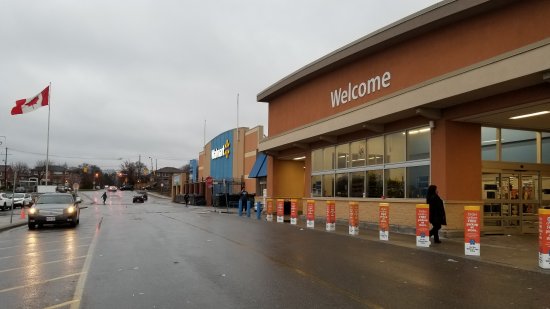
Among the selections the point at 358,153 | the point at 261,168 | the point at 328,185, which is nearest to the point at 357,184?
the point at 358,153

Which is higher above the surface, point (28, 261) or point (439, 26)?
point (439, 26)

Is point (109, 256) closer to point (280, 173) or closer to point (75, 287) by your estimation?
point (75, 287)

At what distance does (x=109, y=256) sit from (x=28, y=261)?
69.3 inches

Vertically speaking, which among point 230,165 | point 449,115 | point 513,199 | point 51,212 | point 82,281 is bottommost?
point 82,281

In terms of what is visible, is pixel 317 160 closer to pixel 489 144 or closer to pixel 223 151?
pixel 489 144

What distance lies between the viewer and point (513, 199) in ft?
59.4

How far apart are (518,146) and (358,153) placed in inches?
266

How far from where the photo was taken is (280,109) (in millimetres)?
31250

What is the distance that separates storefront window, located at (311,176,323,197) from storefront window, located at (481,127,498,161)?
30.4 ft

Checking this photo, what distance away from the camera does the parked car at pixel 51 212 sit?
66.6ft

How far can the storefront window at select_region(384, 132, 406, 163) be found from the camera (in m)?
19.2

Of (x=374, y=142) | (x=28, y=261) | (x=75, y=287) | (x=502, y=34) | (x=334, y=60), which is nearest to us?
(x=75, y=287)

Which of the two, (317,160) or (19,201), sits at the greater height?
(317,160)

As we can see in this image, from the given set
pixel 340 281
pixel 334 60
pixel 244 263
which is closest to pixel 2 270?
pixel 244 263
